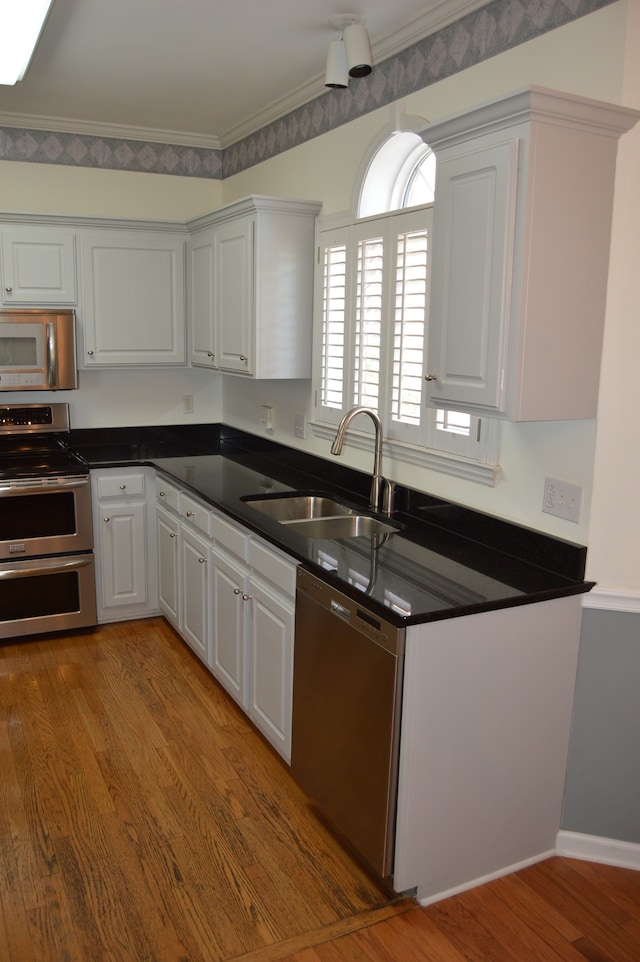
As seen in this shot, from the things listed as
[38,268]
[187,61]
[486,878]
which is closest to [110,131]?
[38,268]

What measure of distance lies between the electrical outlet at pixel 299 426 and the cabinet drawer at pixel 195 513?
632 millimetres

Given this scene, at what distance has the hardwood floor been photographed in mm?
2072

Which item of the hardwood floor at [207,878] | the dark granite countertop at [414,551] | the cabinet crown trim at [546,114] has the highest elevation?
the cabinet crown trim at [546,114]

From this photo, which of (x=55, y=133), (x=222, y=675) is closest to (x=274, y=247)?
(x=55, y=133)

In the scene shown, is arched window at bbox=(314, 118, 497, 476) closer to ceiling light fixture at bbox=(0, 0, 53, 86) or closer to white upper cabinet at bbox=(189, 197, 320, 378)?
white upper cabinet at bbox=(189, 197, 320, 378)

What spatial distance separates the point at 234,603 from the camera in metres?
3.14

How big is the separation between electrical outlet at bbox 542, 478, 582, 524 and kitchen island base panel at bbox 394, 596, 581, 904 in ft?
0.82

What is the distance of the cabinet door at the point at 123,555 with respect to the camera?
161 inches

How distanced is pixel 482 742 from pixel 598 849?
583 millimetres

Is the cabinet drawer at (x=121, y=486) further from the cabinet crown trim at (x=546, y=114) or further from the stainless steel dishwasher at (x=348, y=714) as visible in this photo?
the cabinet crown trim at (x=546, y=114)

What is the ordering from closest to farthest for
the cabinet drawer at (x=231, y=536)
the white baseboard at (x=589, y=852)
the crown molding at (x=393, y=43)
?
the white baseboard at (x=589, y=852) < the crown molding at (x=393, y=43) < the cabinet drawer at (x=231, y=536)

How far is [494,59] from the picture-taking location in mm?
2463

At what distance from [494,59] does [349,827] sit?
7.70 feet

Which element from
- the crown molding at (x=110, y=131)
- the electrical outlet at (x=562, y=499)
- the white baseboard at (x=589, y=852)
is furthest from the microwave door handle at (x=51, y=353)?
the white baseboard at (x=589, y=852)
